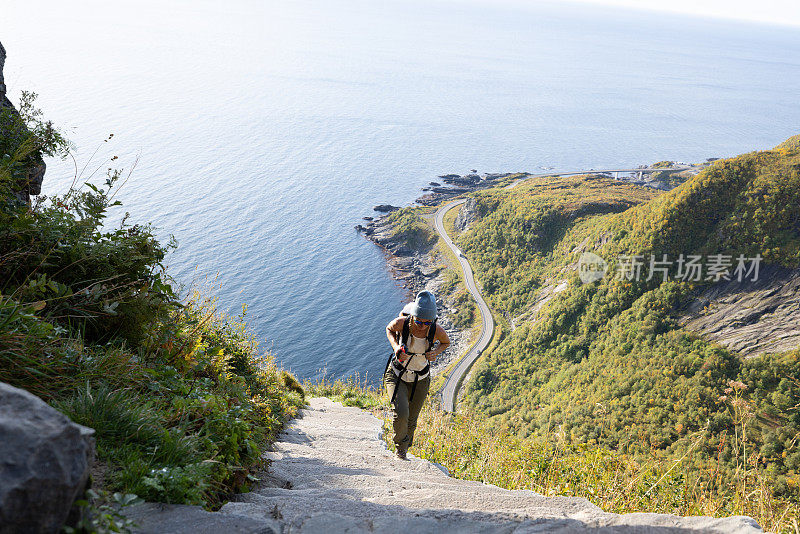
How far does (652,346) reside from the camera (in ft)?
172

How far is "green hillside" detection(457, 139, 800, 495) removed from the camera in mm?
39781

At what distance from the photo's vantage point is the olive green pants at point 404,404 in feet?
20.9

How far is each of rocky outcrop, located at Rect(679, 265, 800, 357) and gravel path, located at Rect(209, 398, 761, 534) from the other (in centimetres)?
5343

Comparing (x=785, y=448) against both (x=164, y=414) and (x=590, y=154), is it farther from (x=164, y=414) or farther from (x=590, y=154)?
(x=590, y=154)

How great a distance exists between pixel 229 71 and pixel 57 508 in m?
201

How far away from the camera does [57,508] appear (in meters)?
1.85

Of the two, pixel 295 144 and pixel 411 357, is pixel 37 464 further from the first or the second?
pixel 295 144

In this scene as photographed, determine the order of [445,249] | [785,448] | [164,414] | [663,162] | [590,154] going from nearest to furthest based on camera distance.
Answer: [164,414]
[785,448]
[445,249]
[663,162]
[590,154]

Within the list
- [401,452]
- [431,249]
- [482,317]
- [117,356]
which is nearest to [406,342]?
[401,452]

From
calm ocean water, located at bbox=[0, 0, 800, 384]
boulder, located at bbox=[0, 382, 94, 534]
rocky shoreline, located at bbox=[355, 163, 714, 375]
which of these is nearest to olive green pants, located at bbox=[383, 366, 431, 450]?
boulder, located at bbox=[0, 382, 94, 534]

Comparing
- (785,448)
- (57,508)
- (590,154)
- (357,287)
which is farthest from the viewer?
(590,154)

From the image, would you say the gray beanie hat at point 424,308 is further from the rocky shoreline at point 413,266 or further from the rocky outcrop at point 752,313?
the rocky shoreline at point 413,266

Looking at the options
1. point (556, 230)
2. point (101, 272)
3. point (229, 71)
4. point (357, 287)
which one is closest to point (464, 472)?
point (101, 272)

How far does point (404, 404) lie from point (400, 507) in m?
2.91
